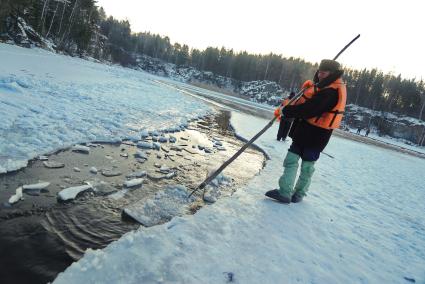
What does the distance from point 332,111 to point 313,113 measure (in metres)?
0.31

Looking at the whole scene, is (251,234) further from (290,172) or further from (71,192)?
(71,192)

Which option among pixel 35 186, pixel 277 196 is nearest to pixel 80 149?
pixel 35 186

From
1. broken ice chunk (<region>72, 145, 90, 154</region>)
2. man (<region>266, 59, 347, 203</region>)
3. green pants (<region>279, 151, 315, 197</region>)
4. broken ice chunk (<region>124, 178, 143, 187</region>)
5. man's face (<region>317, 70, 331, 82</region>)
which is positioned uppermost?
man's face (<region>317, 70, 331, 82</region>)

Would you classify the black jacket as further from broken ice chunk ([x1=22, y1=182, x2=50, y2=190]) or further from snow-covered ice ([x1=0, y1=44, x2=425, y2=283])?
broken ice chunk ([x1=22, y1=182, x2=50, y2=190])

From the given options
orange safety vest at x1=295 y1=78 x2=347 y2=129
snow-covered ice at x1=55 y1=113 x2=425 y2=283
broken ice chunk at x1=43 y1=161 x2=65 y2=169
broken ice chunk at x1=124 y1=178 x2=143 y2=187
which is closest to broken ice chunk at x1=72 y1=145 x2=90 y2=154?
broken ice chunk at x1=43 y1=161 x2=65 y2=169

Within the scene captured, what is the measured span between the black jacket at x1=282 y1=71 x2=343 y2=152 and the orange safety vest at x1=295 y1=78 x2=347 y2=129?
0.06m

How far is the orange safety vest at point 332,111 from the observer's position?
15.0ft

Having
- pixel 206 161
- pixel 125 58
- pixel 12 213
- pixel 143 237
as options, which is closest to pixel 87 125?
pixel 206 161

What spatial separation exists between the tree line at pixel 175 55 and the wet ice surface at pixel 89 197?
33018mm

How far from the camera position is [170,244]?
304 cm

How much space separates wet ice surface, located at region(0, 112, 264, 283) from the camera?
2.76 metres

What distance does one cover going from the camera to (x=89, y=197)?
3.94 metres

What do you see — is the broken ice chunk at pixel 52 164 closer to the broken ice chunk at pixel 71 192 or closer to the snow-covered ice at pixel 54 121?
the snow-covered ice at pixel 54 121

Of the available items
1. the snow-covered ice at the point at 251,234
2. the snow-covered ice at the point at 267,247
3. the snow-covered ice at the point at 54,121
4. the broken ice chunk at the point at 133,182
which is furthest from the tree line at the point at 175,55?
the snow-covered ice at the point at 267,247
